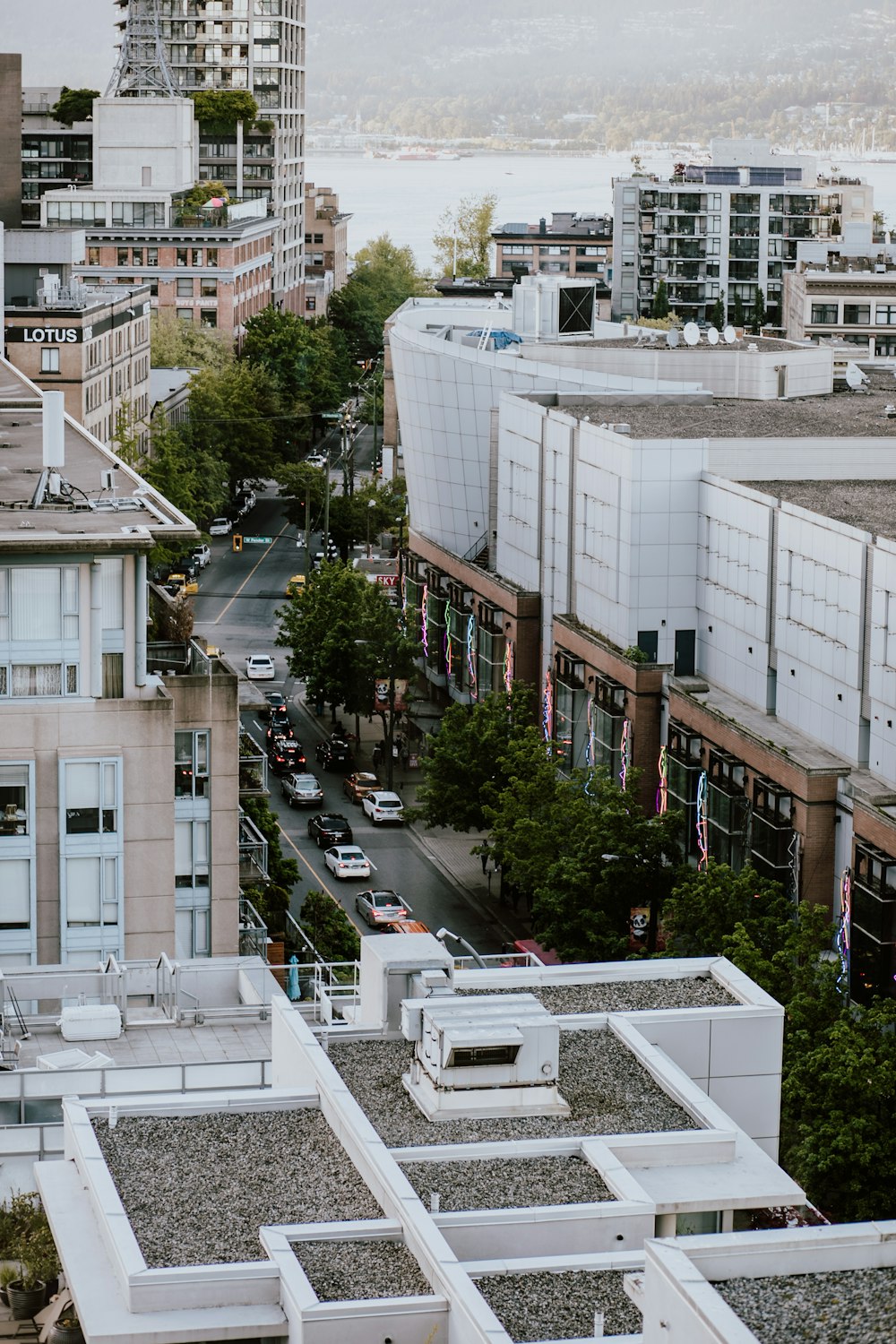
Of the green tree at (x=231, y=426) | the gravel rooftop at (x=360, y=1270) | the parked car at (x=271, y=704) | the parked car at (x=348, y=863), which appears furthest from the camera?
the green tree at (x=231, y=426)

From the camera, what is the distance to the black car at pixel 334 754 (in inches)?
4102

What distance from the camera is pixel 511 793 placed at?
3132 inches

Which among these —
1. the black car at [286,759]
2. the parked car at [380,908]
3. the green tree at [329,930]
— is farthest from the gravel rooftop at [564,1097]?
the black car at [286,759]

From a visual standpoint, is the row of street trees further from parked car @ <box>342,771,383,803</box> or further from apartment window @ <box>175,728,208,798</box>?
apartment window @ <box>175,728,208,798</box>

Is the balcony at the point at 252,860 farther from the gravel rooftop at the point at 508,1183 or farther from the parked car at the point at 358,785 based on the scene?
the gravel rooftop at the point at 508,1183

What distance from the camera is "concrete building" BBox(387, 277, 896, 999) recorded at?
70562 millimetres

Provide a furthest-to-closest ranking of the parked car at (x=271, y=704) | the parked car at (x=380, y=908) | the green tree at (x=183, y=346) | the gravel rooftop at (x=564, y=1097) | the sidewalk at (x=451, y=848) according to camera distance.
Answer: the green tree at (x=183, y=346), the parked car at (x=271, y=704), the sidewalk at (x=451, y=848), the parked car at (x=380, y=908), the gravel rooftop at (x=564, y=1097)

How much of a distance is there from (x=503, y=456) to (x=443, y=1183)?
74588 mm

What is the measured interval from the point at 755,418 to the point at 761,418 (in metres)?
0.24

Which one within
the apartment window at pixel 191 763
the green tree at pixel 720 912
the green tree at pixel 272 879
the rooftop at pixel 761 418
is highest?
the rooftop at pixel 761 418

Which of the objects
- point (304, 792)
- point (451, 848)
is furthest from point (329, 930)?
point (304, 792)

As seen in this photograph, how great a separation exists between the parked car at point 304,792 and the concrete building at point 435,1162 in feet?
187

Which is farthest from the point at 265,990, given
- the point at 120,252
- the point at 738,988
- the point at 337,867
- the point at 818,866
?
the point at 120,252

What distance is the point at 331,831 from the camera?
91.1 meters
